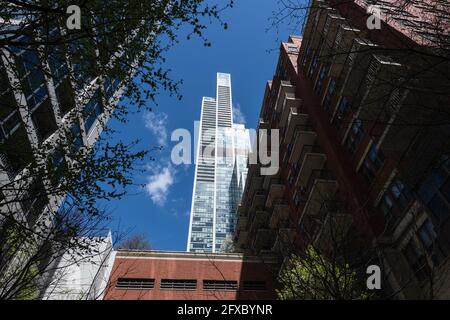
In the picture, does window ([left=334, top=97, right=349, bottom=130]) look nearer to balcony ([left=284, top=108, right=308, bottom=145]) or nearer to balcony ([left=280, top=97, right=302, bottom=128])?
balcony ([left=284, top=108, right=308, bottom=145])

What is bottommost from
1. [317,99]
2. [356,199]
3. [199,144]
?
[356,199]

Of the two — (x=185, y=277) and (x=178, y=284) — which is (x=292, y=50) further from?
(x=178, y=284)

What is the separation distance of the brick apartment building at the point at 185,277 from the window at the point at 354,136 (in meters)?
11.4

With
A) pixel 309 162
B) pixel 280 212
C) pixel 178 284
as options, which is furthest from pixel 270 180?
pixel 178 284

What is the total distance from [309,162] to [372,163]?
581 cm

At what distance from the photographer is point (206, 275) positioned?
27469 millimetres

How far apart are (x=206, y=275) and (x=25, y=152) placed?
2196cm

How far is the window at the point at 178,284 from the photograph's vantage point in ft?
87.1

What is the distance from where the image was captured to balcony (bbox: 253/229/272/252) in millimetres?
33250

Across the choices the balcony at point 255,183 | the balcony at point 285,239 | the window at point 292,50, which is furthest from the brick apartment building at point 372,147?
the balcony at point 255,183

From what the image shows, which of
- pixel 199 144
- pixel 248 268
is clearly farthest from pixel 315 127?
pixel 199 144

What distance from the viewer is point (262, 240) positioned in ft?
110
